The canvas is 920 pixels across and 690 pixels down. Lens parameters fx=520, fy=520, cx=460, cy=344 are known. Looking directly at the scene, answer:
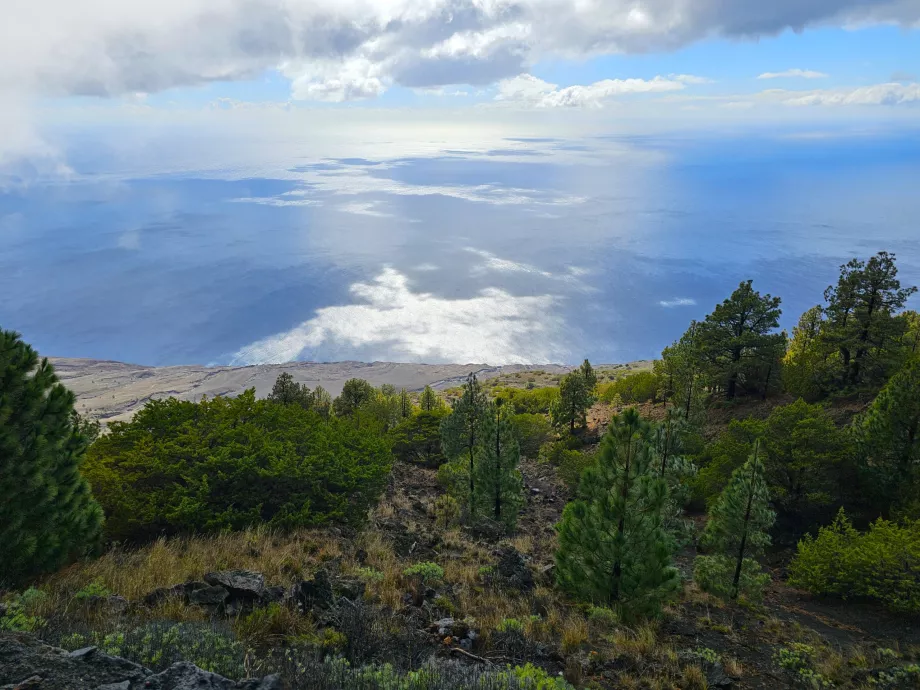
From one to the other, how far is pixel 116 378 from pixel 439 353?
98937mm

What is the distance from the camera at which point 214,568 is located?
1087 centimetres

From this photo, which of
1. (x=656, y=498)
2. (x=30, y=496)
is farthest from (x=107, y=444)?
(x=656, y=498)

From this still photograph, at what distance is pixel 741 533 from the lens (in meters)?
15.8

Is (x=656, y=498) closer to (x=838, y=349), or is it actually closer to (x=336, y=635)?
(x=336, y=635)

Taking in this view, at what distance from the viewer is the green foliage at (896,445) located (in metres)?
20.1

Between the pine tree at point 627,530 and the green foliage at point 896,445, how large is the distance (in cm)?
1463

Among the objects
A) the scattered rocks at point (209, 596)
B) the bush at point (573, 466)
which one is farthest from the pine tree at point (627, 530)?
the bush at point (573, 466)

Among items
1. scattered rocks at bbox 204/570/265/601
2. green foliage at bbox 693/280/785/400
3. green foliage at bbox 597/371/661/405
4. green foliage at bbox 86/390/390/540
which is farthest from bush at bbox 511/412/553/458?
scattered rocks at bbox 204/570/265/601

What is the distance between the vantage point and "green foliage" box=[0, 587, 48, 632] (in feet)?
19.0

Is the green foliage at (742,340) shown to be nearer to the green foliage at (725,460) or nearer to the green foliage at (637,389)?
the green foliage at (637,389)

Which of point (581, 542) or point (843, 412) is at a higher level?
point (581, 542)

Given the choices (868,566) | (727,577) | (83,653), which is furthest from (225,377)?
(83,653)

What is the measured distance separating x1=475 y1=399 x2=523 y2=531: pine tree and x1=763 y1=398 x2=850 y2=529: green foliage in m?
11.0

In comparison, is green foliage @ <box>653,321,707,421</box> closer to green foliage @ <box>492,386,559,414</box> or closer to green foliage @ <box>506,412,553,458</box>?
green foliage @ <box>506,412,553,458</box>
